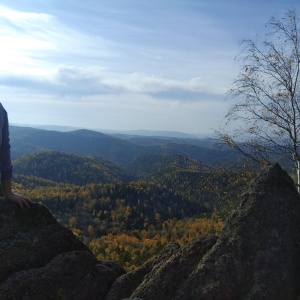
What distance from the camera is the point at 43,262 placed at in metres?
9.86

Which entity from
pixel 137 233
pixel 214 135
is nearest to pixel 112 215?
pixel 137 233

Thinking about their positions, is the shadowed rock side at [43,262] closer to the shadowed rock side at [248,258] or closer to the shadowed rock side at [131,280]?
the shadowed rock side at [131,280]

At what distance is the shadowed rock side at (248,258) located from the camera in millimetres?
7941

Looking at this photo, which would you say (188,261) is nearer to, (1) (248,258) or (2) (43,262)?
(1) (248,258)

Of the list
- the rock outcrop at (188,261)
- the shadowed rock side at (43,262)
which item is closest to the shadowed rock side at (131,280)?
the rock outcrop at (188,261)

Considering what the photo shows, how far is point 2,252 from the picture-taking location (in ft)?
30.9

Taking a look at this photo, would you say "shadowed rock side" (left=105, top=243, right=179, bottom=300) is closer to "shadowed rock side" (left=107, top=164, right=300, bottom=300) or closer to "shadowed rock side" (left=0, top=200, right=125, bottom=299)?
"shadowed rock side" (left=107, top=164, right=300, bottom=300)

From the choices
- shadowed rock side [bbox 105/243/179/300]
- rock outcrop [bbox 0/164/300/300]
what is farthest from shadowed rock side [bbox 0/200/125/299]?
shadowed rock side [bbox 105/243/179/300]

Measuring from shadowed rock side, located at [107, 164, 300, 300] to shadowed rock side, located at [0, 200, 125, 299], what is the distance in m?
0.78

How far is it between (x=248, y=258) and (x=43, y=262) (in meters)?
5.57

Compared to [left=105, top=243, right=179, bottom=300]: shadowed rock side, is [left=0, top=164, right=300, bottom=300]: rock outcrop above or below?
above

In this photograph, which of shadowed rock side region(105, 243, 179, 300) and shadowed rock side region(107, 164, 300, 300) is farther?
shadowed rock side region(105, 243, 179, 300)

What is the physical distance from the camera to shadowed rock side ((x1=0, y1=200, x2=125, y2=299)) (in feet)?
29.2

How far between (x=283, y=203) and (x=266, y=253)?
1.55 m
